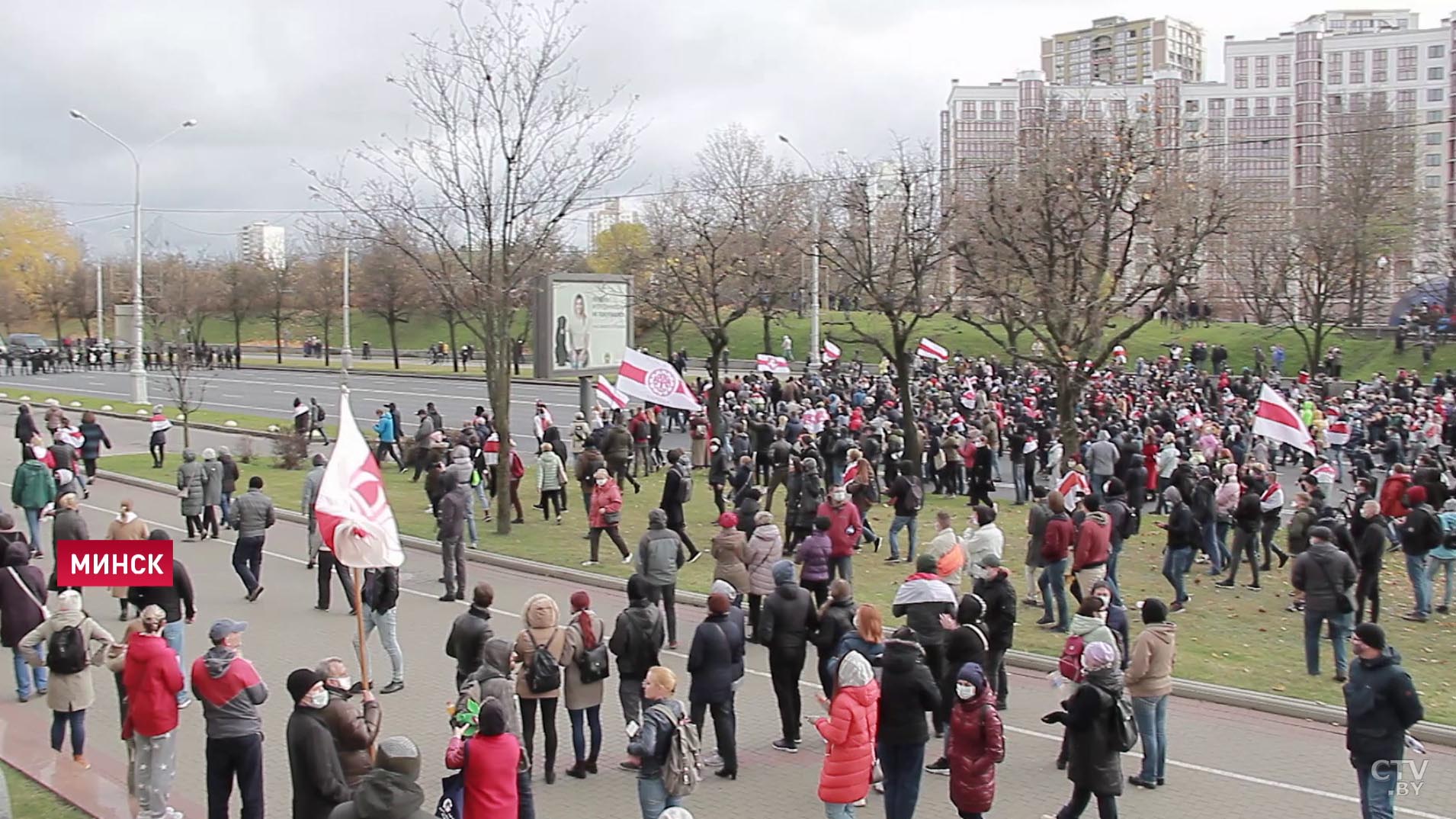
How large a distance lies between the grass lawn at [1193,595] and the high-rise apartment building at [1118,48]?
496 ft

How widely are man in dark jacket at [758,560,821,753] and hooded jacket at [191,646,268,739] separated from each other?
12.9ft

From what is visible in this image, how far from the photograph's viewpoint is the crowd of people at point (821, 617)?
8.04 meters

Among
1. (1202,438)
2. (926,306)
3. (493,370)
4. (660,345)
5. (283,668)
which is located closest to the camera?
(283,668)

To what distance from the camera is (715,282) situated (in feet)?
102

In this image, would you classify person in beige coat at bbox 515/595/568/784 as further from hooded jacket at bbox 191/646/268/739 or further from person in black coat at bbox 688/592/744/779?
hooded jacket at bbox 191/646/268/739

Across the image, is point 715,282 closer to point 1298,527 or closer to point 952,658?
point 1298,527

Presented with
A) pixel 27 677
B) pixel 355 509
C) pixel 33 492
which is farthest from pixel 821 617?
pixel 33 492

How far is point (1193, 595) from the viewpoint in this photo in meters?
16.4

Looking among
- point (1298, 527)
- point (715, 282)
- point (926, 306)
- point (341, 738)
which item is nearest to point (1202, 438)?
point (1298, 527)

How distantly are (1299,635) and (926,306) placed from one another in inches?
998

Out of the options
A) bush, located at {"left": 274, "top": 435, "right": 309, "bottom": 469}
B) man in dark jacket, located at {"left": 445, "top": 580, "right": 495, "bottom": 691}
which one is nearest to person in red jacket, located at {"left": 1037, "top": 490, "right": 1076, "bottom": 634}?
man in dark jacket, located at {"left": 445, "top": 580, "right": 495, "bottom": 691}

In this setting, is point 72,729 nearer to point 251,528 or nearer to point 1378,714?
point 251,528

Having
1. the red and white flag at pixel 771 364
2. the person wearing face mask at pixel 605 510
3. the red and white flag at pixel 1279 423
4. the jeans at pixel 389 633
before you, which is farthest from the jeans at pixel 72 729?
the red and white flag at pixel 771 364

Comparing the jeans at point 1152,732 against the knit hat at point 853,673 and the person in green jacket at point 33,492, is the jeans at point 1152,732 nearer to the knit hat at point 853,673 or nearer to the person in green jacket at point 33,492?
the knit hat at point 853,673
